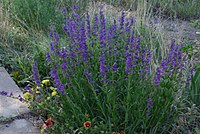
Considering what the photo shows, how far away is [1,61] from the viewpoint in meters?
4.31

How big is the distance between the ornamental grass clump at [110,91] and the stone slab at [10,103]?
0.33 metres

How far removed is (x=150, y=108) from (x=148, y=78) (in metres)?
0.23

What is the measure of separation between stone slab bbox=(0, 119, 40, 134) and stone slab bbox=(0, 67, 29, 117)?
12cm

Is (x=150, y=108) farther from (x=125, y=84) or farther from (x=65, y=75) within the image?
Answer: (x=65, y=75)

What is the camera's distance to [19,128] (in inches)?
118

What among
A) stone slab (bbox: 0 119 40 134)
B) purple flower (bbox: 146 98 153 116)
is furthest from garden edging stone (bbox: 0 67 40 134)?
purple flower (bbox: 146 98 153 116)

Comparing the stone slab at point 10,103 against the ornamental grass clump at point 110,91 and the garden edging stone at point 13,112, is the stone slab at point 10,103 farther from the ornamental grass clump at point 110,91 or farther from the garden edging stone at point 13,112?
the ornamental grass clump at point 110,91

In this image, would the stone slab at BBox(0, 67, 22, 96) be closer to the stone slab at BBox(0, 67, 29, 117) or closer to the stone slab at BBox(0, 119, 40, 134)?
the stone slab at BBox(0, 67, 29, 117)

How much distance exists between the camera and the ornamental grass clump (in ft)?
8.74

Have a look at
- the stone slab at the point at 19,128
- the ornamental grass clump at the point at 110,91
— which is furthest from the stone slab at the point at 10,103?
the ornamental grass clump at the point at 110,91

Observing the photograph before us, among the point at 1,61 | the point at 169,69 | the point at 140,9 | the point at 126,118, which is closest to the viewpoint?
the point at 126,118

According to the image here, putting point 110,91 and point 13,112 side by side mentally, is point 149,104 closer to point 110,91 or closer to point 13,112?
point 110,91

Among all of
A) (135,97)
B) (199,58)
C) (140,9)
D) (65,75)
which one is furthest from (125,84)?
(140,9)

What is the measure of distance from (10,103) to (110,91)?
1129 mm
